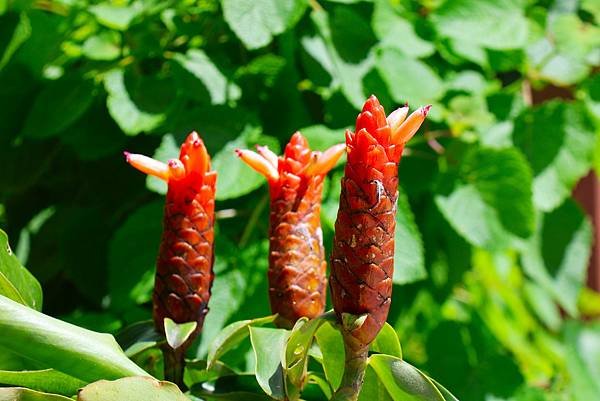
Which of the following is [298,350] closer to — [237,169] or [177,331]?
[177,331]

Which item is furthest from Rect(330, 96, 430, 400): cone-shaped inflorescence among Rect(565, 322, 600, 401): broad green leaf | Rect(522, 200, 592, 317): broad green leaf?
Rect(565, 322, 600, 401): broad green leaf

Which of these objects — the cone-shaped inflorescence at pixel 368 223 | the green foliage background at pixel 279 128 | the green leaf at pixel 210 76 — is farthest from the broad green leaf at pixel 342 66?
the cone-shaped inflorescence at pixel 368 223

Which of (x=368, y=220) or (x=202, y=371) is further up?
(x=368, y=220)

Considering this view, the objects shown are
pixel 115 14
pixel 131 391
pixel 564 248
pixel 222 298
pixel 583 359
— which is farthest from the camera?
pixel 583 359

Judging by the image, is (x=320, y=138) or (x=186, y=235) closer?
(x=186, y=235)

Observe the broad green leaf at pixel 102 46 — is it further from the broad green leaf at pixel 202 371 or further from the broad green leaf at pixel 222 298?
the broad green leaf at pixel 202 371

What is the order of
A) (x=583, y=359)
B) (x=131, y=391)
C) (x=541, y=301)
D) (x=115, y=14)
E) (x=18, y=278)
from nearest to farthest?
(x=131, y=391) → (x=18, y=278) → (x=115, y=14) → (x=583, y=359) → (x=541, y=301)

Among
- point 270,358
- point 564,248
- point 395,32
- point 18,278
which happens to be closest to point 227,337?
point 270,358

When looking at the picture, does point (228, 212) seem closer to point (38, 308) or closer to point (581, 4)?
point (38, 308)
